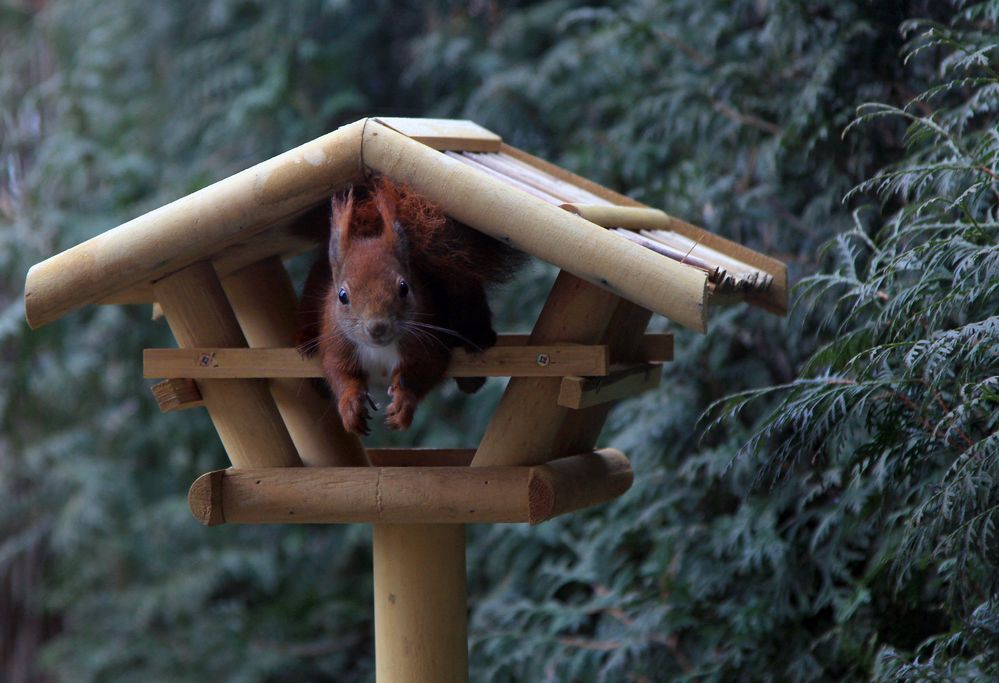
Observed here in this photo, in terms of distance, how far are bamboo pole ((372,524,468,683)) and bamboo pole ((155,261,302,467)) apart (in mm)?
246

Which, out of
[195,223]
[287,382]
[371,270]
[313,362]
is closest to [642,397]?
[287,382]

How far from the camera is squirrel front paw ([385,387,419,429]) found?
1670 millimetres

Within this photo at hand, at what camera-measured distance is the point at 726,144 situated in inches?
120

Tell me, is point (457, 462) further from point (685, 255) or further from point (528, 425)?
point (685, 255)

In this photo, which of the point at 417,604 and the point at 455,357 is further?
the point at 417,604

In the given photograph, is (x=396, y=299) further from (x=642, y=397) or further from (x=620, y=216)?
(x=642, y=397)

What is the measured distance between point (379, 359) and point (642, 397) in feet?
4.74

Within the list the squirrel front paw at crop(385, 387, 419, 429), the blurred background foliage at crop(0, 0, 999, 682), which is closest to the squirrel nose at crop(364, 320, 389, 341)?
the squirrel front paw at crop(385, 387, 419, 429)

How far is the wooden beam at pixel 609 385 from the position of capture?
69.1 inches

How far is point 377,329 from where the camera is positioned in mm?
1634

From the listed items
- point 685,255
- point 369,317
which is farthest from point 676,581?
point 369,317

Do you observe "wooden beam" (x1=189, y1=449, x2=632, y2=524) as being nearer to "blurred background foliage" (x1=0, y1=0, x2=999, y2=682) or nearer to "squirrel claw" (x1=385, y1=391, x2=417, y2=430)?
"squirrel claw" (x1=385, y1=391, x2=417, y2=430)

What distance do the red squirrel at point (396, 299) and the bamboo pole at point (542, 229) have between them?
61mm

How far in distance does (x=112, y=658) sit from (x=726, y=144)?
2.91m
